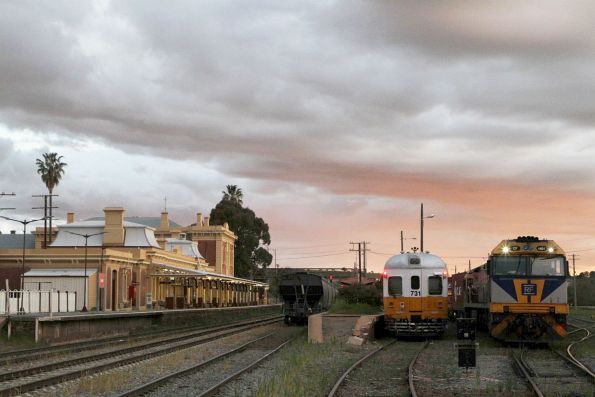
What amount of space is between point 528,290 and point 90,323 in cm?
1919

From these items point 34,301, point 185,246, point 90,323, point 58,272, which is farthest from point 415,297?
point 185,246

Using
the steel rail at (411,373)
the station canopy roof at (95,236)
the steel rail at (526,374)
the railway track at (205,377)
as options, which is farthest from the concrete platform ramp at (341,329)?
the station canopy roof at (95,236)

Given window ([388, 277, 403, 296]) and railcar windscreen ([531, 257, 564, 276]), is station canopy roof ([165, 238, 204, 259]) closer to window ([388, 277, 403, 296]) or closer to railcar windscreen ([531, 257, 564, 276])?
window ([388, 277, 403, 296])

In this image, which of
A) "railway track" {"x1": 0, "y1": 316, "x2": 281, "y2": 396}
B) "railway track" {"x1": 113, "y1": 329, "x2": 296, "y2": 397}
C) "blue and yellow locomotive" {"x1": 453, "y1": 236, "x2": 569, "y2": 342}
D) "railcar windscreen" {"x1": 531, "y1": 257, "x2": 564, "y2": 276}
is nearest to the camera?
"railway track" {"x1": 113, "y1": 329, "x2": 296, "y2": 397}

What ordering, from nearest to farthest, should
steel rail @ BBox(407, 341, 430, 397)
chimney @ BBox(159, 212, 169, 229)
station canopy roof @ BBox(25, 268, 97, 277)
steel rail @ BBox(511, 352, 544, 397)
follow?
steel rail @ BBox(511, 352, 544, 397), steel rail @ BBox(407, 341, 430, 397), station canopy roof @ BBox(25, 268, 97, 277), chimney @ BBox(159, 212, 169, 229)

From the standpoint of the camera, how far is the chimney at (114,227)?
80.1 metres

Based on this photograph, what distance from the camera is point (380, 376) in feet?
60.1

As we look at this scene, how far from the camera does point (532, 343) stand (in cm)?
2691

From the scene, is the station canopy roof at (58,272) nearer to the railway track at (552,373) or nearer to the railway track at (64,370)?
the railway track at (64,370)

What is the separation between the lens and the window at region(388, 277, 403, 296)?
2998 centimetres

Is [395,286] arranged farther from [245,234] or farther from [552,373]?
[245,234]

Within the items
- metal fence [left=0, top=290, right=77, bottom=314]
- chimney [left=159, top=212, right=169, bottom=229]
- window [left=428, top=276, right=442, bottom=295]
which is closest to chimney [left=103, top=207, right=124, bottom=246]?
chimney [left=159, top=212, right=169, bottom=229]

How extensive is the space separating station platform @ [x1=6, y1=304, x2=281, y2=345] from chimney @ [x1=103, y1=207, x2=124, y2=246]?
2561 cm

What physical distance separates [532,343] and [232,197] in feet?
328
